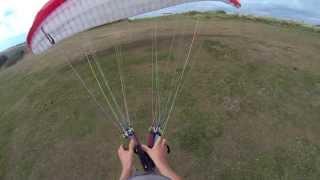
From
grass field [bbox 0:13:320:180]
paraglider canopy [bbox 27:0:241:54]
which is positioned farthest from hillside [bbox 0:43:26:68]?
paraglider canopy [bbox 27:0:241:54]

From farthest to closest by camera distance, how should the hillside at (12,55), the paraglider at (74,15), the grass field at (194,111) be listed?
the hillside at (12,55)
the grass field at (194,111)
the paraglider at (74,15)

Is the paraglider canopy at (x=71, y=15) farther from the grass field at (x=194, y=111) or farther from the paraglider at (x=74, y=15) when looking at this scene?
the grass field at (x=194, y=111)

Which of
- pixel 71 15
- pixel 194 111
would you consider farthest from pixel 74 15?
pixel 194 111

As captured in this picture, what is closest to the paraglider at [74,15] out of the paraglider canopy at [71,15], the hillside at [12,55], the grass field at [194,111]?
the paraglider canopy at [71,15]

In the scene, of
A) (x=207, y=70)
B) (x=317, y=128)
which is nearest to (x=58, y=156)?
(x=207, y=70)

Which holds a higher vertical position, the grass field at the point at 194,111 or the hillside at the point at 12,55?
the hillside at the point at 12,55

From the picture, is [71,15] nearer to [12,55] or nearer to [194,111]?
[194,111]
